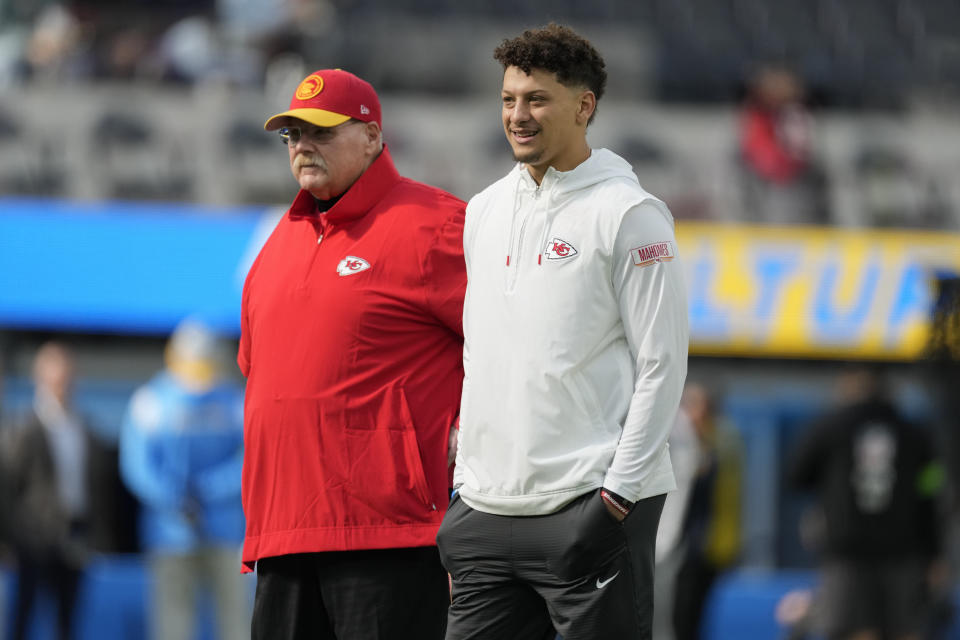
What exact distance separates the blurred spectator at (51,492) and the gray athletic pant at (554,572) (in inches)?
222

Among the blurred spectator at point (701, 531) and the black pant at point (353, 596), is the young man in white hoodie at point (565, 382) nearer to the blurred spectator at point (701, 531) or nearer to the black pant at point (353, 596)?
the black pant at point (353, 596)

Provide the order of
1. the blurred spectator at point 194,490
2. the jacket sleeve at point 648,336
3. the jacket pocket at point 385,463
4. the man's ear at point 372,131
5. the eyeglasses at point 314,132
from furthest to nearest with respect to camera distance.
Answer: the blurred spectator at point 194,490 → the man's ear at point 372,131 → the eyeglasses at point 314,132 → the jacket pocket at point 385,463 → the jacket sleeve at point 648,336

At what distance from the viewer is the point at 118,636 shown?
9.53 metres

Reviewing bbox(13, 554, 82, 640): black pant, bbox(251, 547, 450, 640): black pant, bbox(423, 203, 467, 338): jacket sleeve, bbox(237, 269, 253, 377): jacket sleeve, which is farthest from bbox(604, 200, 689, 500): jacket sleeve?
bbox(13, 554, 82, 640): black pant

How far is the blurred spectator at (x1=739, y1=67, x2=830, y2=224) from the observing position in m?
13.1

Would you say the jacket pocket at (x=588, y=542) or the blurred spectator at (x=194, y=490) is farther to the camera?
the blurred spectator at (x=194, y=490)

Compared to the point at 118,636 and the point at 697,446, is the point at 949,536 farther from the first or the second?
the point at 118,636

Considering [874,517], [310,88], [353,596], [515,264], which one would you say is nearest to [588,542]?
[515,264]

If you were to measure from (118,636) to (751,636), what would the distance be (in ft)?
12.1

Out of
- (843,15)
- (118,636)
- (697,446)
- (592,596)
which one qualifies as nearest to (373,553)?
(592,596)

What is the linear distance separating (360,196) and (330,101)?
25 cm

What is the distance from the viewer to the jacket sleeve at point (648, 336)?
347 cm

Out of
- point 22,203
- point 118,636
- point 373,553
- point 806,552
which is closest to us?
point 373,553

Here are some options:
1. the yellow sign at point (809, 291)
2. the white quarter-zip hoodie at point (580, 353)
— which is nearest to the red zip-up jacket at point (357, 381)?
the white quarter-zip hoodie at point (580, 353)
